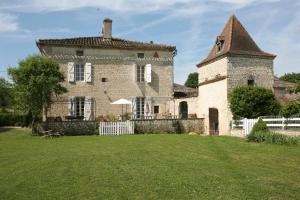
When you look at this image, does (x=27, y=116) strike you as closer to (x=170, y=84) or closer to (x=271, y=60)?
(x=170, y=84)

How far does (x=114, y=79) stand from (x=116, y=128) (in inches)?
253

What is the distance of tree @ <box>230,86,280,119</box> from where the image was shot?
21250mm

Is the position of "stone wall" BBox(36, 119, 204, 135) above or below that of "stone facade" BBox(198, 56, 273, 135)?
below

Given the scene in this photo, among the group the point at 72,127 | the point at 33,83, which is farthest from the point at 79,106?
the point at 33,83

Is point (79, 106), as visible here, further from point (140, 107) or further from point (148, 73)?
point (148, 73)

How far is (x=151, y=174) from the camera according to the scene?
28.0ft

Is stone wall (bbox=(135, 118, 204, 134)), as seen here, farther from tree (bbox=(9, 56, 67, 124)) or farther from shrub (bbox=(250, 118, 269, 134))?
shrub (bbox=(250, 118, 269, 134))

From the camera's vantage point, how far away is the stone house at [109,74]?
87.7 feet

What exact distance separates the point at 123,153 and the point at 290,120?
27.5 feet

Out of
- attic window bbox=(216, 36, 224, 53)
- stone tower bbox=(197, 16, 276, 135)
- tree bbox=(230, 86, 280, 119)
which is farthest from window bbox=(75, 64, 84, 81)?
tree bbox=(230, 86, 280, 119)

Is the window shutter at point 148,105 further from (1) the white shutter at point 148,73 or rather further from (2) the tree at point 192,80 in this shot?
(2) the tree at point 192,80

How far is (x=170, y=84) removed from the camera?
94.0ft

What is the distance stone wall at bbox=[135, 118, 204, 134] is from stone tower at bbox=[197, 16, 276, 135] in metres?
0.64

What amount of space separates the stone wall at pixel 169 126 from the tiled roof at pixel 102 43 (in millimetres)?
6681
